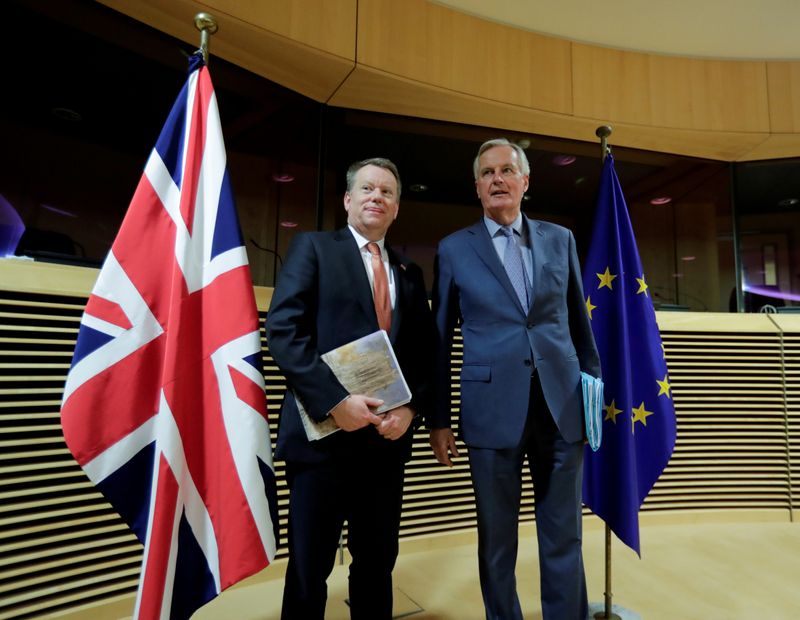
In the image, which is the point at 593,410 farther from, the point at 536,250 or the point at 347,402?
the point at 347,402

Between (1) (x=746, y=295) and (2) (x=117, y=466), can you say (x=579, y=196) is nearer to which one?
(1) (x=746, y=295)

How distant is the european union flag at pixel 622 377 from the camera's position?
205 cm

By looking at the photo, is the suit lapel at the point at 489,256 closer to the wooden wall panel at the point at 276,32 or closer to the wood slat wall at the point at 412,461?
the wood slat wall at the point at 412,461

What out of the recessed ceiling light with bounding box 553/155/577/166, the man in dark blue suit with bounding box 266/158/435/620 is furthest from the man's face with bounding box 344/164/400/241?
the recessed ceiling light with bounding box 553/155/577/166

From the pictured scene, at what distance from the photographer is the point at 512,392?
1606mm

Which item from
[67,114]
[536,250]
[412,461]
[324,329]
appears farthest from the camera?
[412,461]

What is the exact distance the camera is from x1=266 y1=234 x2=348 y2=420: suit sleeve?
56.6 inches

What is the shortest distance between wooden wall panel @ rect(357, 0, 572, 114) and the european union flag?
123 centimetres

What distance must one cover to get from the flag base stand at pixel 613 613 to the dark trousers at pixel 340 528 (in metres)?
1.00

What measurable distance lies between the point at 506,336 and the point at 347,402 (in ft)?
1.83

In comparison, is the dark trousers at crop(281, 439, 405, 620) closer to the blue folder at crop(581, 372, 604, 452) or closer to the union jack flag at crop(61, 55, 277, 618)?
the union jack flag at crop(61, 55, 277, 618)

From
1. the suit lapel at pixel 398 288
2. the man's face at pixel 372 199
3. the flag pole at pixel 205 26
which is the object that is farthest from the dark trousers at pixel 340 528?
the flag pole at pixel 205 26

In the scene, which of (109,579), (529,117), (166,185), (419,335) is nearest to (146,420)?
(166,185)

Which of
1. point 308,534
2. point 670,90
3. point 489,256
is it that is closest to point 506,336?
point 489,256
